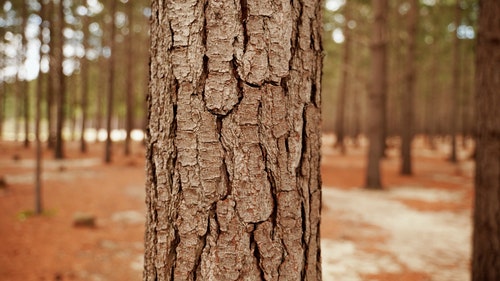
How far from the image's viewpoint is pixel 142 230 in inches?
249

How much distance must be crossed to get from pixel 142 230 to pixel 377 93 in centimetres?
746

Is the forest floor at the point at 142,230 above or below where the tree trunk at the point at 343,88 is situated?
below

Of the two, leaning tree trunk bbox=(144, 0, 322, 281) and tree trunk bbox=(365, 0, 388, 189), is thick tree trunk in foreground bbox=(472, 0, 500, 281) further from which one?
tree trunk bbox=(365, 0, 388, 189)

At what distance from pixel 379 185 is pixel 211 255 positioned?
35.0ft

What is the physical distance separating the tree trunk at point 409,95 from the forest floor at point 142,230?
5.67ft

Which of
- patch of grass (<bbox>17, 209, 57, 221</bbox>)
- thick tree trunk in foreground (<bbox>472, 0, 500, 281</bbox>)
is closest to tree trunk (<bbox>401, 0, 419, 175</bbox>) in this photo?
thick tree trunk in foreground (<bbox>472, 0, 500, 281</bbox>)

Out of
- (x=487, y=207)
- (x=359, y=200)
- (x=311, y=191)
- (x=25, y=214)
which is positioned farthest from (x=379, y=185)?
(x=311, y=191)

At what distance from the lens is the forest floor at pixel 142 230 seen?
4.76 m

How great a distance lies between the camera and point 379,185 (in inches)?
424

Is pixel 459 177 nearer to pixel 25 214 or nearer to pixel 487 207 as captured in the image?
pixel 487 207

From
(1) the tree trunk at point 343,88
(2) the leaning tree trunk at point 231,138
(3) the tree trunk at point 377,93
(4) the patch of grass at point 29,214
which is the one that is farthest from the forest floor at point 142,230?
(1) the tree trunk at point 343,88

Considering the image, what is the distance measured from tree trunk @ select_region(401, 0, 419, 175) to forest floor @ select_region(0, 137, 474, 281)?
1729mm

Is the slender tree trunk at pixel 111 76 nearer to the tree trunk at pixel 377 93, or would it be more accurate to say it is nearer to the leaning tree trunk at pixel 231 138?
the tree trunk at pixel 377 93

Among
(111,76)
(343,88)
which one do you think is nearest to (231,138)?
(111,76)
